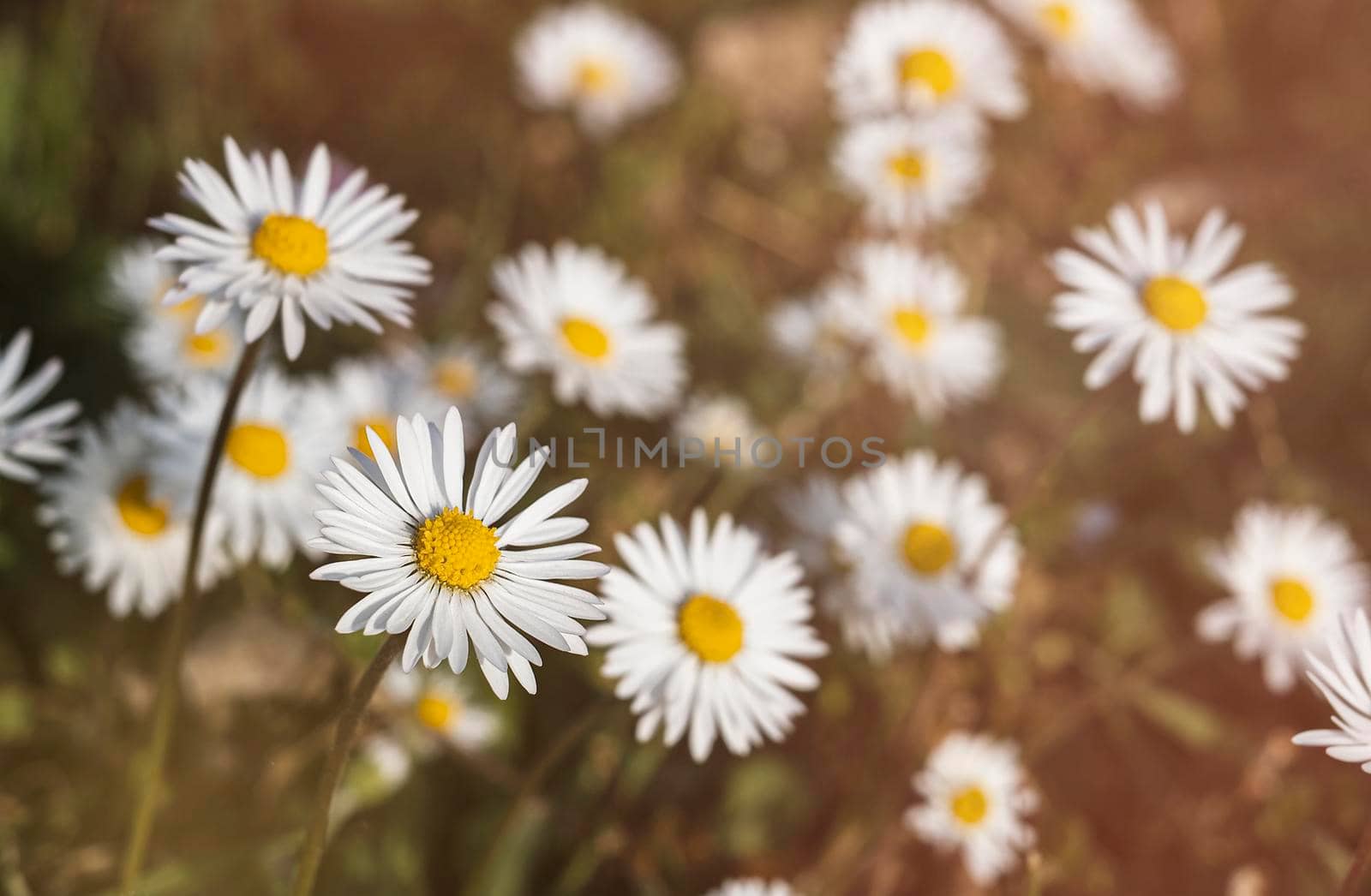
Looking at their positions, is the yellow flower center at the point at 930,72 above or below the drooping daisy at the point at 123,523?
above

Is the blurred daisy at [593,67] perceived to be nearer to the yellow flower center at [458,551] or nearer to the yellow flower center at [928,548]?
the yellow flower center at [928,548]

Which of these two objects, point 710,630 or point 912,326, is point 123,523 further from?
point 912,326

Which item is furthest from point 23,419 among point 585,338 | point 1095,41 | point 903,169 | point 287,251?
point 1095,41

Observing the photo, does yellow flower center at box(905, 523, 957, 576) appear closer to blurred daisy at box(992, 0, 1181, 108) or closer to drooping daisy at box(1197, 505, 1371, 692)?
drooping daisy at box(1197, 505, 1371, 692)

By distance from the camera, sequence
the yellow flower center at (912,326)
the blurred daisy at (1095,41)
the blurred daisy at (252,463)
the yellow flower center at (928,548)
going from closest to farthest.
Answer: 1. the blurred daisy at (252,463)
2. the yellow flower center at (928,548)
3. the yellow flower center at (912,326)
4. the blurred daisy at (1095,41)

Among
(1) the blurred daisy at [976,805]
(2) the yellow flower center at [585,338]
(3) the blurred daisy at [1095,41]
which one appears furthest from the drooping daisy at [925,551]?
(3) the blurred daisy at [1095,41]

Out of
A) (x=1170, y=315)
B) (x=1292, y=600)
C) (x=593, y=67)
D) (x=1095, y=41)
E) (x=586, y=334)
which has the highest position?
(x=1095, y=41)
